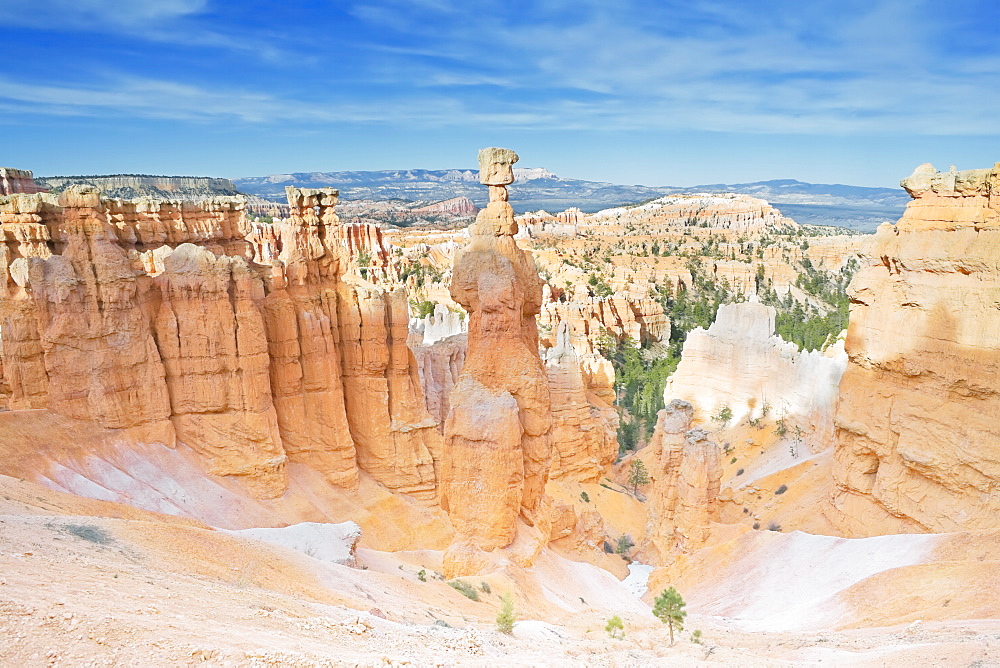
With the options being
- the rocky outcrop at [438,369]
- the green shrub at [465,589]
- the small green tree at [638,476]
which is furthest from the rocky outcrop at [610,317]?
the green shrub at [465,589]

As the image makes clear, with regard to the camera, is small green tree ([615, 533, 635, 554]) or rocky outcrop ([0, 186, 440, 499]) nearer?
rocky outcrop ([0, 186, 440, 499])

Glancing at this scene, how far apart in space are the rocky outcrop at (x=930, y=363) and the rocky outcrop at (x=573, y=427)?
13.3 m

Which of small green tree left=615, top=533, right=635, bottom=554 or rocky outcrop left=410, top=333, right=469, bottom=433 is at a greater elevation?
rocky outcrop left=410, top=333, right=469, bottom=433

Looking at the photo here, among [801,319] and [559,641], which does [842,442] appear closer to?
[559,641]

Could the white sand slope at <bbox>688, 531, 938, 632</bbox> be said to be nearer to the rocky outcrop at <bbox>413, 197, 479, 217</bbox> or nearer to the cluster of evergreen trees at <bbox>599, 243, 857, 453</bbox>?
the cluster of evergreen trees at <bbox>599, 243, 857, 453</bbox>

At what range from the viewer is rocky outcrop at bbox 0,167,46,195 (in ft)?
101

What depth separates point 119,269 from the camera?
15.9 m

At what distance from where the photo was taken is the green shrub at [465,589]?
12.0 m

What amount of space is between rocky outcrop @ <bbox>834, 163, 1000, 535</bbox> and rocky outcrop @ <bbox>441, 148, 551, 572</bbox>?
731 centimetres

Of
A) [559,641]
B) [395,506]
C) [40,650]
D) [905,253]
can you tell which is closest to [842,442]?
[905,253]

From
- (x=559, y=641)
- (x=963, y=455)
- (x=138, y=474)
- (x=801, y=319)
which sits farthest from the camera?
(x=801, y=319)

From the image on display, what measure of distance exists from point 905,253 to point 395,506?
14.5 m

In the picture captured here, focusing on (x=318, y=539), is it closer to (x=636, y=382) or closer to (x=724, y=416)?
(x=724, y=416)

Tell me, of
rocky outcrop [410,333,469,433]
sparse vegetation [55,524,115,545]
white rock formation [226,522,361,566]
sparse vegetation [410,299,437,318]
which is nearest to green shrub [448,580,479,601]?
white rock formation [226,522,361,566]
